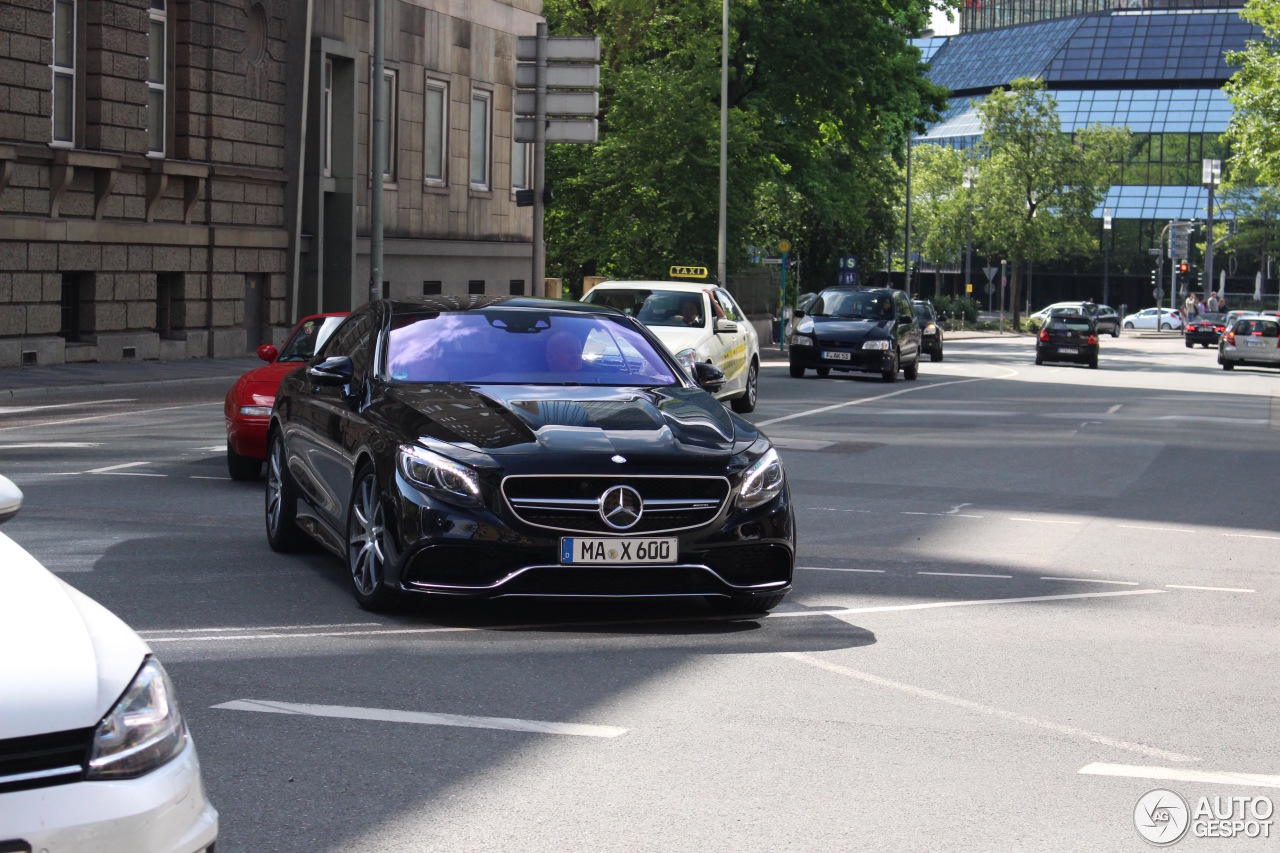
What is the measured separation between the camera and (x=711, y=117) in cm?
4303

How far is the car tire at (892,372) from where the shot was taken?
3378 cm

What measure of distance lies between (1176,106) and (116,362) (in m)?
86.8

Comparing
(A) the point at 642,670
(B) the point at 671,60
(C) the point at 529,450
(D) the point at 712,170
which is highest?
(B) the point at 671,60

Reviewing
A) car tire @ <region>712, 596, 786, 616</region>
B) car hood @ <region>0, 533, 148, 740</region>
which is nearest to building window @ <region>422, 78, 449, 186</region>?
car tire @ <region>712, 596, 786, 616</region>

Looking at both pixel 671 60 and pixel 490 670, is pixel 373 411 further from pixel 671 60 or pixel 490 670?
pixel 671 60

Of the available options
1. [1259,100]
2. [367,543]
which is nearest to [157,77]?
[367,543]

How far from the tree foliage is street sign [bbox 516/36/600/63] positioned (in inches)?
562

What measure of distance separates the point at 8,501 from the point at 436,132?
3882cm

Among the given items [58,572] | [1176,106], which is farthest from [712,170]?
[1176,106]

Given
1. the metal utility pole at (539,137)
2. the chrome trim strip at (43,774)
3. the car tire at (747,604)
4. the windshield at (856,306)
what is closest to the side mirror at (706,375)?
the car tire at (747,604)

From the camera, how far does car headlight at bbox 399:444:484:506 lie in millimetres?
7816

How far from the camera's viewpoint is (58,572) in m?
9.38

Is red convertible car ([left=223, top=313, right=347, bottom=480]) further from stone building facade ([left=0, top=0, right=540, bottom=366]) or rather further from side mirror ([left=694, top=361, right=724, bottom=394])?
stone building facade ([left=0, top=0, right=540, bottom=366])

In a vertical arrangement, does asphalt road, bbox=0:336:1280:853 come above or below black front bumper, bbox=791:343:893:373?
below
